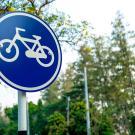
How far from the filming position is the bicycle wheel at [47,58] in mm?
3161

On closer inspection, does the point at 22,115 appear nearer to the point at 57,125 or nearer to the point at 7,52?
the point at 7,52

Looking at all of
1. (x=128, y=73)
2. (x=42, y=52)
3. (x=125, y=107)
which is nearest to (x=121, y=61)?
(x=128, y=73)

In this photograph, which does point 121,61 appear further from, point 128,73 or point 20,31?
point 20,31

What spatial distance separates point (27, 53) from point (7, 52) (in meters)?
0.14

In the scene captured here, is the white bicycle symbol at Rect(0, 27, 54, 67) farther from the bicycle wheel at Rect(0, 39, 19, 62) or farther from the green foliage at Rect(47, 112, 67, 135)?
the green foliage at Rect(47, 112, 67, 135)

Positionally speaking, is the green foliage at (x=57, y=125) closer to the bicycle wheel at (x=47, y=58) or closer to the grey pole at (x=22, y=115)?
the bicycle wheel at (x=47, y=58)

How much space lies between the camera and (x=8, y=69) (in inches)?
118

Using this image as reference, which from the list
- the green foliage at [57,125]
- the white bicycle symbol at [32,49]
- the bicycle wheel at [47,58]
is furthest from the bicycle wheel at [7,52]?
the green foliage at [57,125]

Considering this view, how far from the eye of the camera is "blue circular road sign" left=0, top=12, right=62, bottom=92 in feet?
9.85

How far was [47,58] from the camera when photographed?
126 inches

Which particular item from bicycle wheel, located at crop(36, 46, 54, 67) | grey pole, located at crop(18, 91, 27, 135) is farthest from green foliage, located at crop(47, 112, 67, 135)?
grey pole, located at crop(18, 91, 27, 135)

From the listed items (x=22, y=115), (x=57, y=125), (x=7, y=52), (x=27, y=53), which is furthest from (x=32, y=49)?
(x=57, y=125)

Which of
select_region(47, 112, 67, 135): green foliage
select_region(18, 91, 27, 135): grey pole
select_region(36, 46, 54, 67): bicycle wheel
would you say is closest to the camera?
select_region(18, 91, 27, 135): grey pole

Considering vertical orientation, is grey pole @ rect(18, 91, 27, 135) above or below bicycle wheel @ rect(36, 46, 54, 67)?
below
